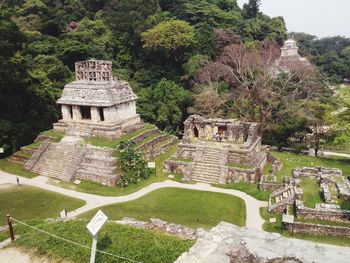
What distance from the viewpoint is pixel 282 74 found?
3603 centimetres

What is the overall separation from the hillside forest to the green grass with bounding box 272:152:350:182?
210 cm

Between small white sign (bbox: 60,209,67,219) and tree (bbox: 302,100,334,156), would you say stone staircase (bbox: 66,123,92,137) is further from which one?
tree (bbox: 302,100,334,156)

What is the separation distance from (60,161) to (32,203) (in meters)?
4.80

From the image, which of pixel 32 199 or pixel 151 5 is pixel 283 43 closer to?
pixel 151 5

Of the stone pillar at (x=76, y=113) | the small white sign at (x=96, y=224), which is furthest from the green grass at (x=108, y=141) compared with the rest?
the small white sign at (x=96, y=224)

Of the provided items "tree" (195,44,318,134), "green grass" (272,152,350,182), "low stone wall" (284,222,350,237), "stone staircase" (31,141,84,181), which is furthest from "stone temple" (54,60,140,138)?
"low stone wall" (284,222,350,237)

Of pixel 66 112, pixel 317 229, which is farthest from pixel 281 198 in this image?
pixel 66 112

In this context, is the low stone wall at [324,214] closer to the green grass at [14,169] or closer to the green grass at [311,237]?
the green grass at [311,237]

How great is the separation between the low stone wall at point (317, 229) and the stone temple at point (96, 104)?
12.9m

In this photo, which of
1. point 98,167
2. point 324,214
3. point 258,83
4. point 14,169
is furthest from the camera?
point 258,83

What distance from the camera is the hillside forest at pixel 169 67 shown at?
2881cm

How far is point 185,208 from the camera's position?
60.3ft

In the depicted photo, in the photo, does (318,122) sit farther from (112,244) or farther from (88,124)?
(112,244)

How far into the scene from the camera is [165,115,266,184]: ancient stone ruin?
71.3 feet
